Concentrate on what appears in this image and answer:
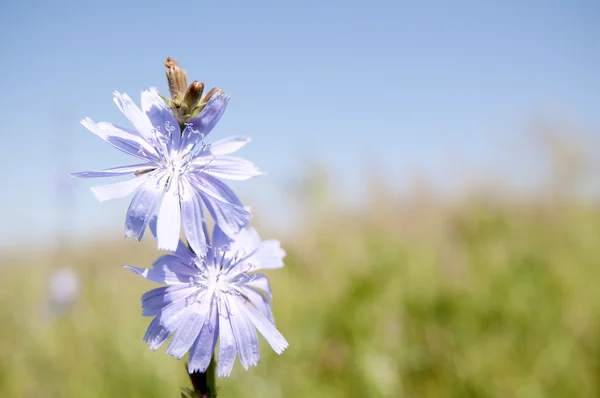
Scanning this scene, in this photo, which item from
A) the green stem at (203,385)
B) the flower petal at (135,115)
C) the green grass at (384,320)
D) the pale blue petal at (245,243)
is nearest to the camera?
the green stem at (203,385)

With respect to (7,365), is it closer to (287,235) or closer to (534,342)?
(287,235)

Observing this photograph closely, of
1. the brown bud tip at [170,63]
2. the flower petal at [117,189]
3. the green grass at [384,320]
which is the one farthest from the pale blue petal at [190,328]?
the green grass at [384,320]

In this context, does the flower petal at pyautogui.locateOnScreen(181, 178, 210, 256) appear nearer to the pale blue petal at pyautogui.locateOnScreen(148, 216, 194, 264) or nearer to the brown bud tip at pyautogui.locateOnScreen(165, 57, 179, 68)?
the pale blue petal at pyautogui.locateOnScreen(148, 216, 194, 264)

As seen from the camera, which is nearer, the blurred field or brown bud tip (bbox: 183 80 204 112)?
brown bud tip (bbox: 183 80 204 112)

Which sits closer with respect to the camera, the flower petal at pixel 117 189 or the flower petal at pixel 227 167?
the flower petal at pixel 117 189

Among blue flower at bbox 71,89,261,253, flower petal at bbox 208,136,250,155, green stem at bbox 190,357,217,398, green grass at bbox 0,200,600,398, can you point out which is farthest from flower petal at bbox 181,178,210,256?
green grass at bbox 0,200,600,398

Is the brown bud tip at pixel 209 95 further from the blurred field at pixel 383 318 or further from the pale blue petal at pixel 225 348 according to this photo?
the blurred field at pixel 383 318

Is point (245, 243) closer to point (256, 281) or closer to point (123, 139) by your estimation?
point (256, 281)
